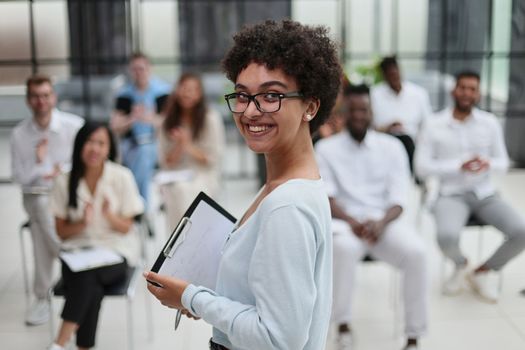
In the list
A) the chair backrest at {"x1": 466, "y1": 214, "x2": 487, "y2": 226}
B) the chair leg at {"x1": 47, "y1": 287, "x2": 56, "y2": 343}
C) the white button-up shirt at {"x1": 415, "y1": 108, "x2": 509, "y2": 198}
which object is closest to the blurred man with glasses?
the chair leg at {"x1": 47, "y1": 287, "x2": 56, "y2": 343}

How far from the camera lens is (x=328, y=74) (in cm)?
172

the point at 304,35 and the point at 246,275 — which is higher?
the point at 304,35

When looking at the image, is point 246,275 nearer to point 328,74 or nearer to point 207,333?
point 328,74

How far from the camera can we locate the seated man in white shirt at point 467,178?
4711 millimetres

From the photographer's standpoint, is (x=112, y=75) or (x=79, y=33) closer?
(x=79, y=33)

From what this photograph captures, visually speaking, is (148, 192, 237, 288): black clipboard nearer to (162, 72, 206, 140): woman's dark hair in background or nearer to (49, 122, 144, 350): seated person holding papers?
(49, 122, 144, 350): seated person holding papers

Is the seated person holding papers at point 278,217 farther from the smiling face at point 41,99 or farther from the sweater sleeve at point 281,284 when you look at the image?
the smiling face at point 41,99

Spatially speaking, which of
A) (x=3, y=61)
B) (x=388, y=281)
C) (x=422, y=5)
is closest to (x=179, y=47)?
Answer: (x=3, y=61)

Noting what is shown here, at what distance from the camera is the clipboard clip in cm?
188

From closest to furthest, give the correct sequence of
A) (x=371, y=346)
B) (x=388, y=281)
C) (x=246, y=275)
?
(x=246, y=275) < (x=371, y=346) < (x=388, y=281)

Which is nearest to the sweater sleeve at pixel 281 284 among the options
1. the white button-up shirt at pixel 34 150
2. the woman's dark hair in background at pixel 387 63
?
the white button-up shirt at pixel 34 150

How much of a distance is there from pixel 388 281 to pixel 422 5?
4101mm

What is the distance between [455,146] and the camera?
506cm

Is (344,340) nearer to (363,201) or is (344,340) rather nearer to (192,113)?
(363,201)
